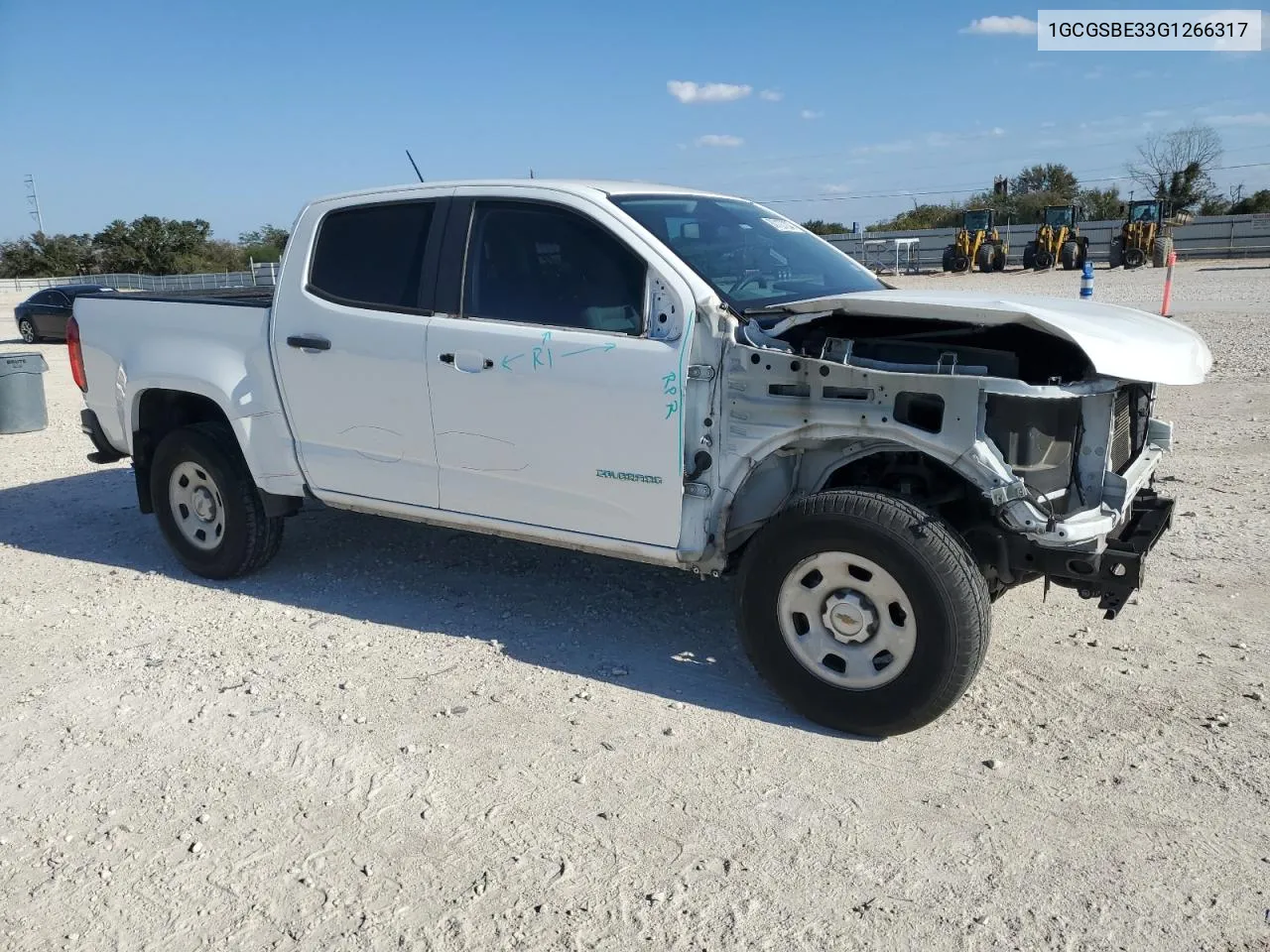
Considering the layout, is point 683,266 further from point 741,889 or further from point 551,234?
point 741,889

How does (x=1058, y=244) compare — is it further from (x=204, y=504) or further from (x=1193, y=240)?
(x=204, y=504)

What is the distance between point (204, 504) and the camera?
5648mm

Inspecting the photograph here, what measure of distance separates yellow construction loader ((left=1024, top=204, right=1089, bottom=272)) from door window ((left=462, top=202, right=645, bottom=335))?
3518cm

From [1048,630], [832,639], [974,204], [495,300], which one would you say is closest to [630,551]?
[832,639]

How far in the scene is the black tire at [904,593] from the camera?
3514mm

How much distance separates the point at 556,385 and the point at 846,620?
4.82 ft

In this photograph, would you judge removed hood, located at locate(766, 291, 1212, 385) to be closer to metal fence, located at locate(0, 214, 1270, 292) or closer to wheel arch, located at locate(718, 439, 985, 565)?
wheel arch, located at locate(718, 439, 985, 565)

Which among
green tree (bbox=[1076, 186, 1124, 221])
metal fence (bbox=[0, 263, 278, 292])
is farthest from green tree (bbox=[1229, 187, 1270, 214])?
metal fence (bbox=[0, 263, 278, 292])

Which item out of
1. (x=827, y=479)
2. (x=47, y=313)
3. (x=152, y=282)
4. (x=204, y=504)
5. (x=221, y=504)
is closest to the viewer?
(x=827, y=479)

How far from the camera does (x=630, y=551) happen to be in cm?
425

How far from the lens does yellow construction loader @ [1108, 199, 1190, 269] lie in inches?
1398

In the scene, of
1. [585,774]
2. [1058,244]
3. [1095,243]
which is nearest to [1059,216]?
[1058,244]

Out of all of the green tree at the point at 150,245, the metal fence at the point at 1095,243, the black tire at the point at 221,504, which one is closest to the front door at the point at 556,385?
the black tire at the point at 221,504

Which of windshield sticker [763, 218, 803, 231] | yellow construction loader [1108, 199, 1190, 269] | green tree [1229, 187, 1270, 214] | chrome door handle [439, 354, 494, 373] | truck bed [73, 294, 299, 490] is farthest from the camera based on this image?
green tree [1229, 187, 1270, 214]
